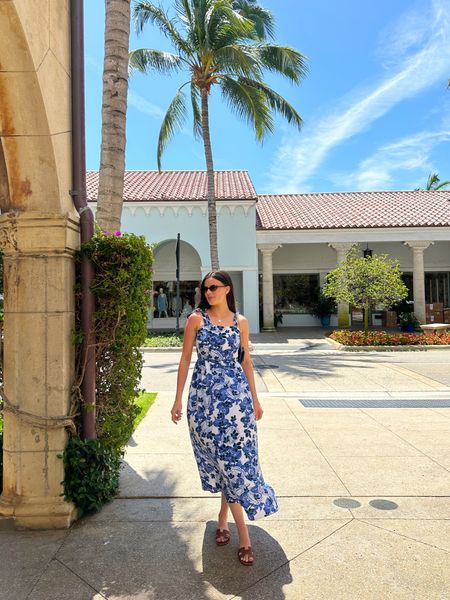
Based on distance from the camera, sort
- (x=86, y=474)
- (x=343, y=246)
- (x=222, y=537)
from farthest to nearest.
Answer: (x=343, y=246) → (x=86, y=474) → (x=222, y=537)

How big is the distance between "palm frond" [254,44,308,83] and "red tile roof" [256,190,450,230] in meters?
6.39

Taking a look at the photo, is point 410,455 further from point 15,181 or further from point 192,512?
point 15,181

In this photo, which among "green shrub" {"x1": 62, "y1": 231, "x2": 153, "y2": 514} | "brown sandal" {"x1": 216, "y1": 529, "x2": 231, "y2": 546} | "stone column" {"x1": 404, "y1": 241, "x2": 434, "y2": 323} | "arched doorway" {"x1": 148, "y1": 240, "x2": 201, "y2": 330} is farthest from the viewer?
"arched doorway" {"x1": 148, "y1": 240, "x2": 201, "y2": 330}

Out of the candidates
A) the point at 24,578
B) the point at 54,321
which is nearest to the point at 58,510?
the point at 24,578

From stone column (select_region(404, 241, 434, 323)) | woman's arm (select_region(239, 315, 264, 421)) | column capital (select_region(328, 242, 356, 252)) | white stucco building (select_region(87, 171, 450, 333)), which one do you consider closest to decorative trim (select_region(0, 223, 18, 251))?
woman's arm (select_region(239, 315, 264, 421))

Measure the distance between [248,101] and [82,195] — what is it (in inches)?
511

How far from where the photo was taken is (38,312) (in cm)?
313

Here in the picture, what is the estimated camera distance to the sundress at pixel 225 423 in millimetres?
→ 2680

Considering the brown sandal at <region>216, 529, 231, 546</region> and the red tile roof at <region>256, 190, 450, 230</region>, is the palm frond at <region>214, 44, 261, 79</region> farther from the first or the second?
the brown sandal at <region>216, 529, 231, 546</region>

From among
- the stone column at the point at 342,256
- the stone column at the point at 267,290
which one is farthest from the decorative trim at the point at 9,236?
the stone column at the point at 342,256

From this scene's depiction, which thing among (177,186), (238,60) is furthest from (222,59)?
(177,186)

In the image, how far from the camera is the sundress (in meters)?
2.68

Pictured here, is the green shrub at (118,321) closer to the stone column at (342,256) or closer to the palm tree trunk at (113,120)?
the palm tree trunk at (113,120)

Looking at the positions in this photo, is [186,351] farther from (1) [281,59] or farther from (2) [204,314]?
(1) [281,59]
